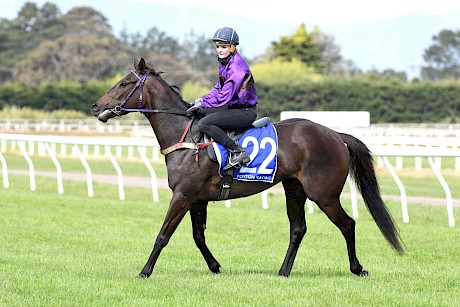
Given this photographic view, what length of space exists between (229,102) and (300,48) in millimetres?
66653

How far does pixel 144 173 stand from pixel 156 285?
53.7 feet

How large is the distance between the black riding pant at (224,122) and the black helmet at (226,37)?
57 cm

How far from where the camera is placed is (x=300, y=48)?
74125mm

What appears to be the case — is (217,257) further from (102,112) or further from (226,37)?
(226,37)

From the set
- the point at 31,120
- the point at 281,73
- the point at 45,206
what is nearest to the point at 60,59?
the point at 281,73

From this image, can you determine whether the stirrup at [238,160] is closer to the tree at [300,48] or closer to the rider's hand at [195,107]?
the rider's hand at [195,107]

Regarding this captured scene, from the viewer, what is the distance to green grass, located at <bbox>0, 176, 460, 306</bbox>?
695 centimetres

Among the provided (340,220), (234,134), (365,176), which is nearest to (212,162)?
(234,134)

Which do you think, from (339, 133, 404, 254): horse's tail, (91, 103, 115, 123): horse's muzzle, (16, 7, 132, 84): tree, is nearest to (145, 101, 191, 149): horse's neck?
(91, 103, 115, 123): horse's muzzle

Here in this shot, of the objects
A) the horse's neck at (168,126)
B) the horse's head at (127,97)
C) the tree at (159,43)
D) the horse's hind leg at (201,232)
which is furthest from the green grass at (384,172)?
the tree at (159,43)

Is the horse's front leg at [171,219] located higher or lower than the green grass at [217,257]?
higher

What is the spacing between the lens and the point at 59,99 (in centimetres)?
6381

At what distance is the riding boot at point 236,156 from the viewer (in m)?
8.12

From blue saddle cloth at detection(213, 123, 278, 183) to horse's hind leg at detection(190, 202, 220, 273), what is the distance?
0.49 meters
